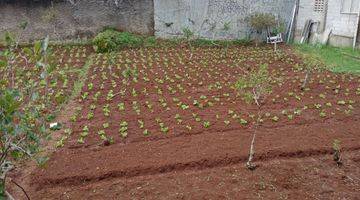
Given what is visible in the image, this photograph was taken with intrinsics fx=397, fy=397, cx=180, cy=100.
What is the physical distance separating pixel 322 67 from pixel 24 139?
29.2 ft

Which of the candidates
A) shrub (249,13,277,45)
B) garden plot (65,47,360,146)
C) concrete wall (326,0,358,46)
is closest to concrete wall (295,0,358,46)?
concrete wall (326,0,358,46)

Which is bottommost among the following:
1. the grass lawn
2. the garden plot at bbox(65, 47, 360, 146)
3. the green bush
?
the garden plot at bbox(65, 47, 360, 146)

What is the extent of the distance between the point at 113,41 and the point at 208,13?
3.85 meters

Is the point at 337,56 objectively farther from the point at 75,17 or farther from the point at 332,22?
the point at 75,17

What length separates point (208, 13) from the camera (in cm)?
1495

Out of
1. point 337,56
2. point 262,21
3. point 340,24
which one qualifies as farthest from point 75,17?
point 340,24

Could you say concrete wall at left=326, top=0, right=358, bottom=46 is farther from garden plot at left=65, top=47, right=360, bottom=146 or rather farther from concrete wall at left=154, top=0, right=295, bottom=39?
garden plot at left=65, top=47, right=360, bottom=146

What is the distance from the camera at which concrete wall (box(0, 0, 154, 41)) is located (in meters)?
14.3

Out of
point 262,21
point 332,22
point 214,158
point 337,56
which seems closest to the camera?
point 214,158

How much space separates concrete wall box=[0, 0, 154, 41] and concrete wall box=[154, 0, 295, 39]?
0.56 meters

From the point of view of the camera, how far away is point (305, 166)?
5.39m

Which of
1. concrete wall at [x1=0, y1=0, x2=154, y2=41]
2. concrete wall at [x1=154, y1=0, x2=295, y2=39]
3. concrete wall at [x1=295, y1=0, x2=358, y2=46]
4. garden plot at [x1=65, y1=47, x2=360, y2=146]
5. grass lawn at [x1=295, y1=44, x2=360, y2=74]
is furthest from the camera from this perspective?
concrete wall at [x1=154, y1=0, x2=295, y2=39]

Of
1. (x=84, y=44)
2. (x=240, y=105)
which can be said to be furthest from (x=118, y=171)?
(x=84, y=44)

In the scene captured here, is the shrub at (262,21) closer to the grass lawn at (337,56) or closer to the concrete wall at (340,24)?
the grass lawn at (337,56)
